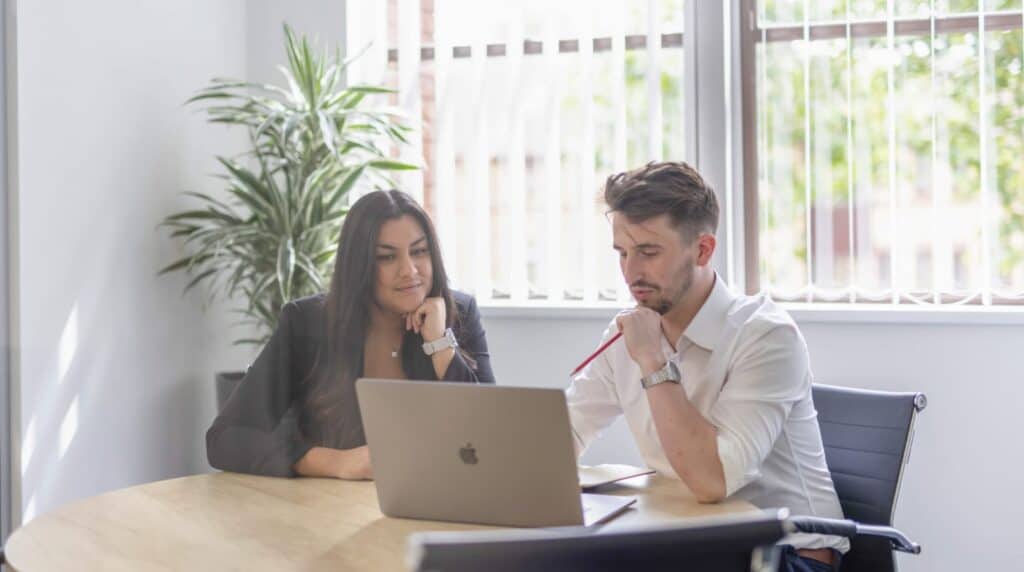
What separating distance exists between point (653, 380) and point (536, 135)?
201 centimetres

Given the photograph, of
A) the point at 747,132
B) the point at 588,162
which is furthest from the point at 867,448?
the point at 588,162

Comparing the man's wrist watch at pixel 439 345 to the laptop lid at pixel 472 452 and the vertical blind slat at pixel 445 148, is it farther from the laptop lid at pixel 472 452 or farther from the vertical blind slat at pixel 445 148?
the vertical blind slat at pixel 445 148

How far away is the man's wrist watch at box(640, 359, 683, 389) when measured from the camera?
2.11 meters

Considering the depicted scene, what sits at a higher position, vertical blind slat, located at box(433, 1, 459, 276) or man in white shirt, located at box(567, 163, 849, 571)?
vertical blind slat, located at box(433, 1, 459, 276)

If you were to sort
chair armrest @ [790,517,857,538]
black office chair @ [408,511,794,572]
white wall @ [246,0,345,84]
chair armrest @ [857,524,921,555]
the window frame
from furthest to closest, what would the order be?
white wall @ [246,0,345,84]
the window frame
chair armrest @ [857,524,921,555]
chair armrest @ [790,517,857,538]
black office chair @ [408,511,794,572]

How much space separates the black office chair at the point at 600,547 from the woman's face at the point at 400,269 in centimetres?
165

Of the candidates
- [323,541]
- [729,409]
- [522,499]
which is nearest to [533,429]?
[522,499]

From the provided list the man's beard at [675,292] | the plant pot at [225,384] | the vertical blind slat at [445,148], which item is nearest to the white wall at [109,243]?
the plant pot at [225,384]

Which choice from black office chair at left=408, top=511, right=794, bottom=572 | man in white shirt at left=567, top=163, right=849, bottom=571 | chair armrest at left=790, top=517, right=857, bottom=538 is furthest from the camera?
man in white shirt at left=567, top=163, right=849, bottom=571

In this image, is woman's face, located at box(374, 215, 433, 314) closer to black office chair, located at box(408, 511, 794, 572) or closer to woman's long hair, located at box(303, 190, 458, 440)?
woman's long hair, located at box(303, 190, 458, 440)

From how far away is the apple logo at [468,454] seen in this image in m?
1.74

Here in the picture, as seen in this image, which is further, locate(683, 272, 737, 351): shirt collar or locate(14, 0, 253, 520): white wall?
locate(14, 0, 253, 520): white wall

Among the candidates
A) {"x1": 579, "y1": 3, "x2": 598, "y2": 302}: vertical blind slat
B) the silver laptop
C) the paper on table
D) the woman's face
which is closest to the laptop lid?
the silver laptop

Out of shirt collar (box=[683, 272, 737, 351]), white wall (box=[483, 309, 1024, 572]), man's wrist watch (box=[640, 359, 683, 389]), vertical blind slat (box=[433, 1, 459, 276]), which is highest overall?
vertical blind slat (box=[433, 1, 459, 276])
